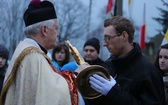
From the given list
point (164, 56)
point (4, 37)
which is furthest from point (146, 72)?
point (4, 37)

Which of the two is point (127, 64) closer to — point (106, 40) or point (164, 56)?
point (106, 40)

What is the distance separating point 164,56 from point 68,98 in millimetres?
2248

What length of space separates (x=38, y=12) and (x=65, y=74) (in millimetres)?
626

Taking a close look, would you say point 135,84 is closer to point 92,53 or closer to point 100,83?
point 100,83

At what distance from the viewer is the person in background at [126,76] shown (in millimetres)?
3418

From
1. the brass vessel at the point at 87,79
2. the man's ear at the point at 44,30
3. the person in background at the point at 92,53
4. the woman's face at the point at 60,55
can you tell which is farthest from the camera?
the woman's face at the point at 60,55

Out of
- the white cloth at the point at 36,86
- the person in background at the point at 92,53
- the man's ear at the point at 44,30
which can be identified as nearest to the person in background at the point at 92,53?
the person in background at the point at 92,53

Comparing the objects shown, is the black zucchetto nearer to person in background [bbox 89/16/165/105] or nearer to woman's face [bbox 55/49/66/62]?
person in background [bbox 89/16/165/105]

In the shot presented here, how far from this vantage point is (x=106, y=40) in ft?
12.1

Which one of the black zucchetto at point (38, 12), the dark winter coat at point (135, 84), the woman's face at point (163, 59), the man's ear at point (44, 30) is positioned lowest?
the woman's face at point (163, 59)

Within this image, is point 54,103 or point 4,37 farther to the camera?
point 4,37

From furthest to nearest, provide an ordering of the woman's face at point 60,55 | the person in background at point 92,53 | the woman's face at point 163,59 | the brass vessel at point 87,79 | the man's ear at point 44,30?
the woman's face at point 60,55, the person in background at point 92,53, the woman's face at point 163,59, the man's ear at point 44,30, the brass vessel at point 87,79

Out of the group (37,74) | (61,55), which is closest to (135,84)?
(37,74)

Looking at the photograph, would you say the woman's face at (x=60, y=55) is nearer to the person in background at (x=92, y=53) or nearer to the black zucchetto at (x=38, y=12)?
the person in background at (x=92, y=53)
